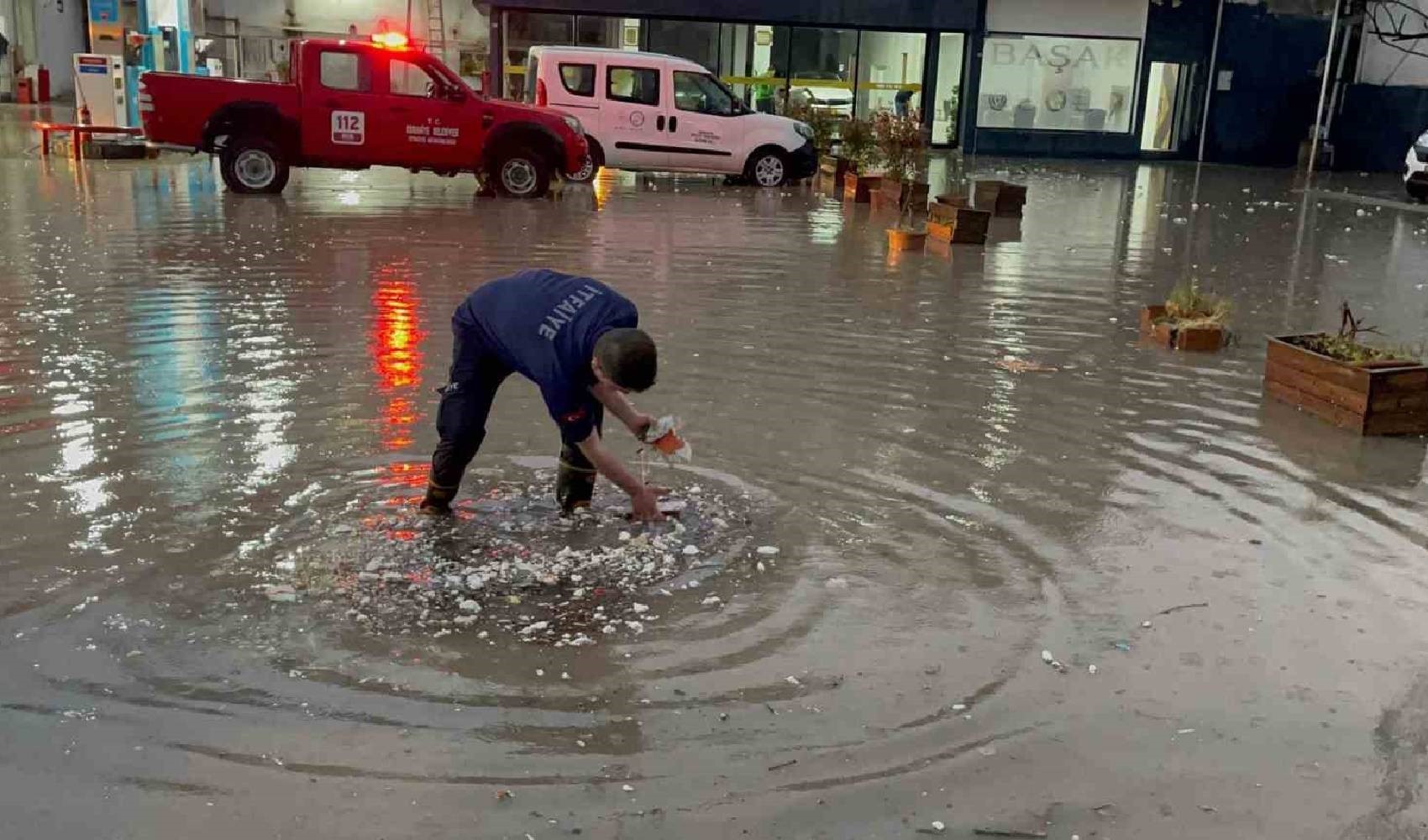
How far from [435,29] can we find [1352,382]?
28944 mm

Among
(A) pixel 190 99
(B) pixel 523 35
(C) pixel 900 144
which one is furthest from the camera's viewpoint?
(B) pixel 523 35

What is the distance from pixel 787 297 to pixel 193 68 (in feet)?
60.9

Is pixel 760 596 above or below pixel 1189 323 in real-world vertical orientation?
below

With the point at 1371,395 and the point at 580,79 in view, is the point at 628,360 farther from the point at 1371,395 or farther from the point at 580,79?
the point at 580,79

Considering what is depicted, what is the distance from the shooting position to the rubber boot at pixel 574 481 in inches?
207

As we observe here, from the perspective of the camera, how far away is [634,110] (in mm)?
19062

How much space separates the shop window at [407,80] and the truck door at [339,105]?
0.28 meters

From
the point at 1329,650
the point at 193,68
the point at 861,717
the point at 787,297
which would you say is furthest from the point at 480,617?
the point at 193,68

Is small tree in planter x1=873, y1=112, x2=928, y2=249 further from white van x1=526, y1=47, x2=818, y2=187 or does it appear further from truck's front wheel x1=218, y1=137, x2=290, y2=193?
truck's front wheel x1=218, y1=137, x2=290, y2=193

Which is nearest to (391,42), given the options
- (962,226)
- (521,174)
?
(521,174)

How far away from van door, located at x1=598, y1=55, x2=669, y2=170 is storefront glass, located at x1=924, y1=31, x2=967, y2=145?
11795 millimetres

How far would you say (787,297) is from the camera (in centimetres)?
1039

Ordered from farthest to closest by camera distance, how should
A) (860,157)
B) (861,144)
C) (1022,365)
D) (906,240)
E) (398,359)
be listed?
(860,157), (861,144), (906,240), (1022,365), (398,359)

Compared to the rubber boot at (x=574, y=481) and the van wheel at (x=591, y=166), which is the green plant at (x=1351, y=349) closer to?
the rubber boot at (x=574, y=481)
